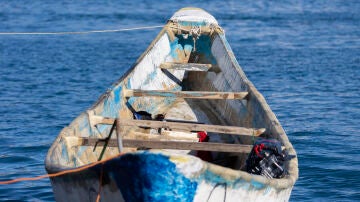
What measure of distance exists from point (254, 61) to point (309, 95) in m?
4.57

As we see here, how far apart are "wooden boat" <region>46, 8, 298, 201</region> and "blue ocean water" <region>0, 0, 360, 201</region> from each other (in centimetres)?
165

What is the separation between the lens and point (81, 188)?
22.3 feet

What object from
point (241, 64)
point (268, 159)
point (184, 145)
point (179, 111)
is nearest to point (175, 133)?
point (179, 111)

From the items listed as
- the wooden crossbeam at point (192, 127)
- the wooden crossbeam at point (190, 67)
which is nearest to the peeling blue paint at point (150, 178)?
the wooden crossbeam at point (192, 127)

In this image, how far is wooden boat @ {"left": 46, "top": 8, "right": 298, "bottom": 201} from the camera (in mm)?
6223

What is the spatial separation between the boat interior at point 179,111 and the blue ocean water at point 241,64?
5.17 feet

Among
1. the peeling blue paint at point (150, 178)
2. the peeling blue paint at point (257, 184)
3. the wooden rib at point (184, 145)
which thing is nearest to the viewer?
the peeling blue paint at point (150, 178)

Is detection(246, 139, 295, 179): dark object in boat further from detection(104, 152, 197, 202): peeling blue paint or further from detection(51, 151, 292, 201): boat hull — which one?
detection(104, 152, 197, 202): peeling blue paint

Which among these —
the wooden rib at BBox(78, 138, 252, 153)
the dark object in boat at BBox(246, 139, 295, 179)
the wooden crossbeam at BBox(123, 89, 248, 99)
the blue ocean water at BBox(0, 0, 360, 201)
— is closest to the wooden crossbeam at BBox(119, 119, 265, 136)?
the wooden rib at BBox(78, 138, 252, 153)

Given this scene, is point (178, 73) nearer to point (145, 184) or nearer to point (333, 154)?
point (333, 154)

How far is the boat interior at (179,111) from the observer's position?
Result: 8.49 m

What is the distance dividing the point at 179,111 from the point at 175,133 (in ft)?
5.91

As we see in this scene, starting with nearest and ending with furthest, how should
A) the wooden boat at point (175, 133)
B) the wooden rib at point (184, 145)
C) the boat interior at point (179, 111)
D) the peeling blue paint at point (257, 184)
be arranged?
the wooden boat at point (175, 133) → the peeling blue paint at point (257, 184) → the wooden rib at point (184, 145) → the boat interior at point (179, 111)

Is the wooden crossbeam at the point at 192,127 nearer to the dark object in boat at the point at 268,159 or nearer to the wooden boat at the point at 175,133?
the wooden boat at the point at 175,133
